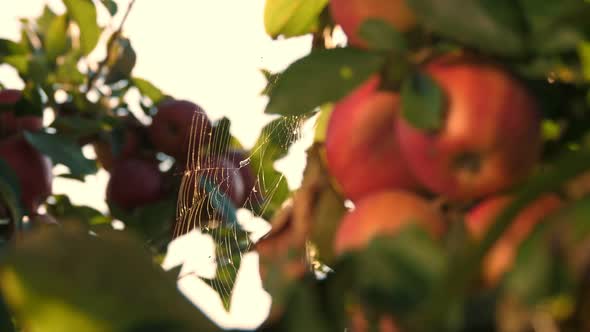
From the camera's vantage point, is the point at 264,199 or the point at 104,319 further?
the point at 264,199

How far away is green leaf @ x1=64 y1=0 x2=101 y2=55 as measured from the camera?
4.48ft

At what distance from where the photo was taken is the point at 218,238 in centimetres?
113

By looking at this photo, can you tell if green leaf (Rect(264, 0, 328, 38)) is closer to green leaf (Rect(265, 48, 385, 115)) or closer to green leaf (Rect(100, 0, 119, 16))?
green leaf (Rect(265, 48, 385, 115))

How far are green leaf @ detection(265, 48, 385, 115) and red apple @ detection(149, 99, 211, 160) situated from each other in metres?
0.98

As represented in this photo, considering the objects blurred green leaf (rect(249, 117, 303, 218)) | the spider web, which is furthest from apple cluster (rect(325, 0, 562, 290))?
the spider web

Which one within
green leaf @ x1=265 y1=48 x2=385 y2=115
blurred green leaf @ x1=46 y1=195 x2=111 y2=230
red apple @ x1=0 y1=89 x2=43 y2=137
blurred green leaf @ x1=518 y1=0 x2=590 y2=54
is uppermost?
blurred green leaf @ x1=518 y1=0 x2=590 y2=54

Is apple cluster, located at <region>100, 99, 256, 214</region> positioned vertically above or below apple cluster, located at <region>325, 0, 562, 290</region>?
below

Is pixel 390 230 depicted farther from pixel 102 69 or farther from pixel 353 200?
pixel 102 69

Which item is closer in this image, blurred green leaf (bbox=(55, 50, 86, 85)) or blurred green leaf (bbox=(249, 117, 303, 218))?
blurred green leaf (bbox=(249, 117, 303, 218))

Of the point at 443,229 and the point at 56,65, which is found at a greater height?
the point at 443,229

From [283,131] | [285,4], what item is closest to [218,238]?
[283,131]

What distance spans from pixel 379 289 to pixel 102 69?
4.12ft

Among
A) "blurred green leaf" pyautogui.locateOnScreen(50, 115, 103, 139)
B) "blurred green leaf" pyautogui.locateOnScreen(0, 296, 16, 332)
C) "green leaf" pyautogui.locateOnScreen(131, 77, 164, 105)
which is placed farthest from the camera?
"green leaf" pyautogui.locateOnScreen(131, 77, 164, 105)

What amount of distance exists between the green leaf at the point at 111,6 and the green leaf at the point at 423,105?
1.14 meters
